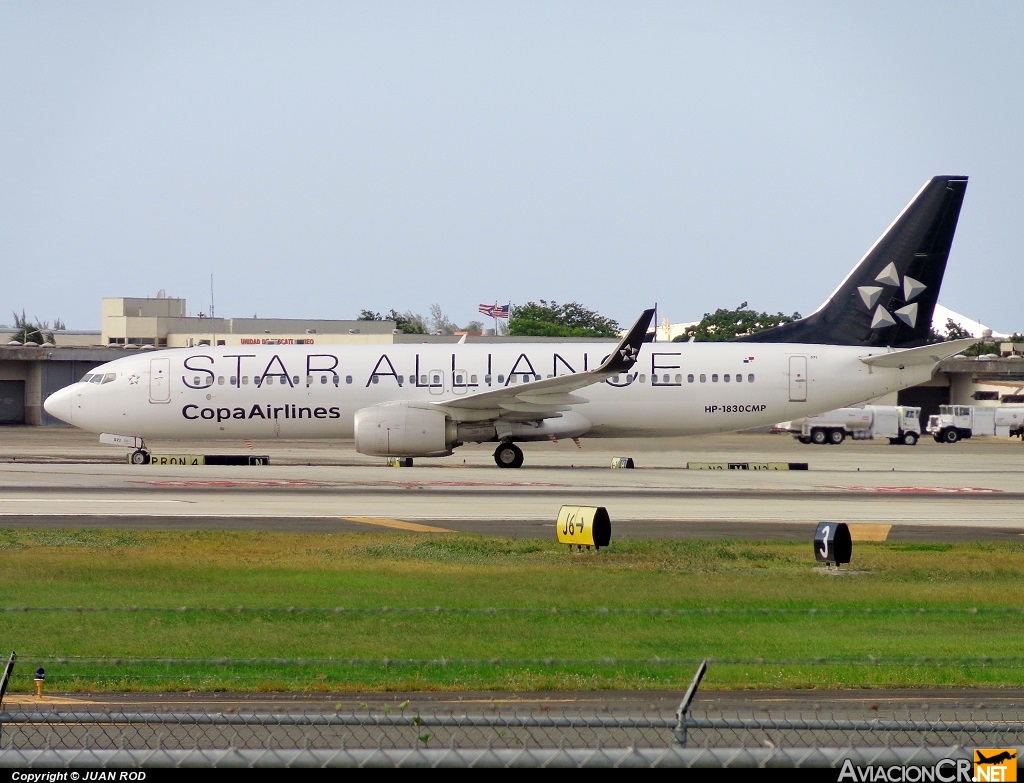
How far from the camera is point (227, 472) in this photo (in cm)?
3738

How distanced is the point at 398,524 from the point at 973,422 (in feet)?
180

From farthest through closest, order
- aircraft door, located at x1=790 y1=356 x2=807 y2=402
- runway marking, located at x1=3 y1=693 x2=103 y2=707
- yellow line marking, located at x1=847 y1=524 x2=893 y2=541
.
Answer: aircraft door, located at x1=790 y1=356 x2=807 y2=402 → yellow line marking, located at x1=847 y1=524 x2=893 y2=541 → runway marking, located at x1=3 y1=693 x2=103 y2=707

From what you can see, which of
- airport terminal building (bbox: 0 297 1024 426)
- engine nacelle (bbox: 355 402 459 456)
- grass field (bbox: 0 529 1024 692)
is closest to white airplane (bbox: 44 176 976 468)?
engine nacelle (bbox: 355 402 459 456)

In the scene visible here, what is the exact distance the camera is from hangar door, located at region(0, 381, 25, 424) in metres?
75.8

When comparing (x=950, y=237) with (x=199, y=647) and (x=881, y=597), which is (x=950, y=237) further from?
(x=199, y=647)

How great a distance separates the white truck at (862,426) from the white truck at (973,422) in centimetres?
323

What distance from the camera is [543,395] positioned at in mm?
39719

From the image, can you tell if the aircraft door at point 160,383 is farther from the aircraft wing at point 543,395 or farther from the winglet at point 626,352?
the winglet at point 626,352

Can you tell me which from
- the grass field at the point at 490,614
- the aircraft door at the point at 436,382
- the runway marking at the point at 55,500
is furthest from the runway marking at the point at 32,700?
the aircraft door at the point at 436,382

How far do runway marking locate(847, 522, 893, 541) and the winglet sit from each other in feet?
43.0

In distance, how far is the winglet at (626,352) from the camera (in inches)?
1475

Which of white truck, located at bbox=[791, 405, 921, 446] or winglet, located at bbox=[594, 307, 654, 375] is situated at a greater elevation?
winglet, located at bbox=[594, 307, 654, 375]

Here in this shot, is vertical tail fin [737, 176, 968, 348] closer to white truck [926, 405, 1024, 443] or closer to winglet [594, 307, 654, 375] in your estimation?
winglet [594, 307, 654, 375]

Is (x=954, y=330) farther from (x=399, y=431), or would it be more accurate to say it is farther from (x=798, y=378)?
(x=399, y=431)
